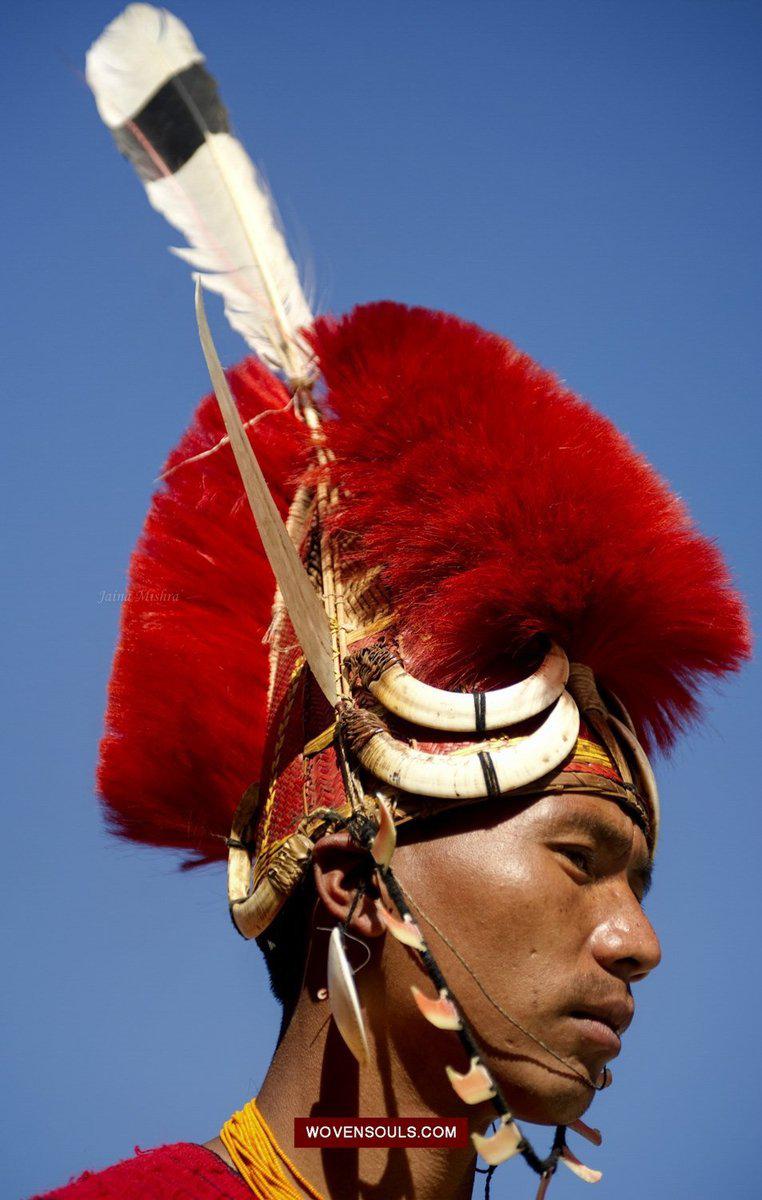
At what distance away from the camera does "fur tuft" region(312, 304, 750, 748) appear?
2947 mm

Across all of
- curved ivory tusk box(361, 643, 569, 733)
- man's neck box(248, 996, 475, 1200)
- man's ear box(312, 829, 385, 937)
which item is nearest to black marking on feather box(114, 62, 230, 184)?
curved ivory tusk box(361, 643, 569, 733)

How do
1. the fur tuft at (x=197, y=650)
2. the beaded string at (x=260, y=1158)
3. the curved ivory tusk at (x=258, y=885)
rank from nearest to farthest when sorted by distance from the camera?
1. the beaded string at (x=260, y=1158)
2. the curved ivory tusk at (x=258, y=885)
3. the fur tuft at (x=197, y=650)

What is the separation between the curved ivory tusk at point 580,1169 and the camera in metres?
2.84

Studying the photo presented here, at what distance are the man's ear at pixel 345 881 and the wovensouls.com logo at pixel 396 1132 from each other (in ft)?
1.22

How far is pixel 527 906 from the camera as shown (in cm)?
277

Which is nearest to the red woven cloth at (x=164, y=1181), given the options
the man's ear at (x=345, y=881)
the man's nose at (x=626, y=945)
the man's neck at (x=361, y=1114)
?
the man's neck at (x=361, y=1114)

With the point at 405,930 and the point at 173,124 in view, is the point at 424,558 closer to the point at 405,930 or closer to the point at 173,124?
the point at 405,930

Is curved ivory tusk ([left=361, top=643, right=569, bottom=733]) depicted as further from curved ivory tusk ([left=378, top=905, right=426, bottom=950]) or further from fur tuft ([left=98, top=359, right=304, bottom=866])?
fur tuft ([left=98, top=359, right=304, bottom=866])

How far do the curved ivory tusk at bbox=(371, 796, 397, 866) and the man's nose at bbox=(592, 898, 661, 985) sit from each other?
46 cm

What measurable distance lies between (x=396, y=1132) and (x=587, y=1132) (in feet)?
1.49

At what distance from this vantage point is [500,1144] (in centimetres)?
260

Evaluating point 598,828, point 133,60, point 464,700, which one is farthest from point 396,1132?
point 133,60

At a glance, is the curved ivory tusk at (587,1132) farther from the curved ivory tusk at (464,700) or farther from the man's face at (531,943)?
the curved ivory tusk at (464,700)

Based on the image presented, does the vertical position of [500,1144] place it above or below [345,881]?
below
